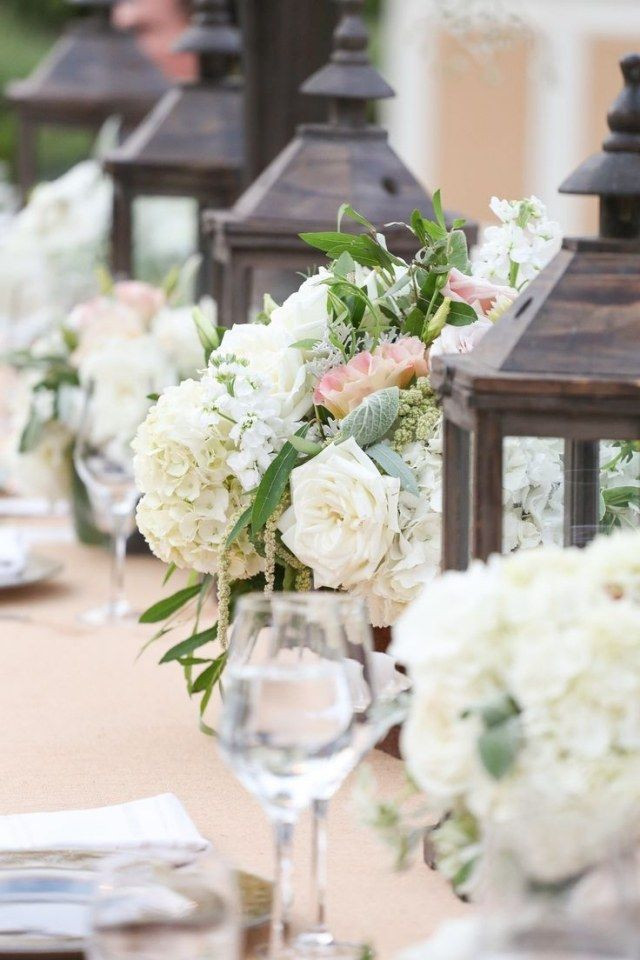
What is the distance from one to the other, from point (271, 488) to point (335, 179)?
2.34ft

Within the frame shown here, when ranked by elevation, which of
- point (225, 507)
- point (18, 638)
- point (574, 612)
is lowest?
point (18, 638)

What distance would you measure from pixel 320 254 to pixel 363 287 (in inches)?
24.0

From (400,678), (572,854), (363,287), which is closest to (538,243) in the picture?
(363,287)

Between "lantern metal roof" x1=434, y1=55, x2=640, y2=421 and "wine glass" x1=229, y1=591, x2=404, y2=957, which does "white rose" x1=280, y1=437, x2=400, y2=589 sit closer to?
"lantern metal roof" x1=434, y1=55, x2=640, y2=421

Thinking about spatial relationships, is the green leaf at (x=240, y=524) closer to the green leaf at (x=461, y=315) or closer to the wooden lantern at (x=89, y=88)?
the green leaf at (x=461, y=315)

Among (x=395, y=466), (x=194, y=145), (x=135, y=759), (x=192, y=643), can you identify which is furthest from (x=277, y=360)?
(x=194, y=145)

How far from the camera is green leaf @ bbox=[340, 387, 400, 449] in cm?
127

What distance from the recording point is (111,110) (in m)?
3.58

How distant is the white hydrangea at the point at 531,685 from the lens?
76cm

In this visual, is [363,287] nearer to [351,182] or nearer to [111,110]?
[351,182]

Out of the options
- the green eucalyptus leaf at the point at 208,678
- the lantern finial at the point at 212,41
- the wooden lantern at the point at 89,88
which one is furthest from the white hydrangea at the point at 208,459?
the wooden lantern at the point at 89,88

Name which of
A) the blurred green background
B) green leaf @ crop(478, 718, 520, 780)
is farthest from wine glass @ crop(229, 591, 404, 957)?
the blurred green background

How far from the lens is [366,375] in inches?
51.1

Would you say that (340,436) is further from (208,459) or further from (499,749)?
(499,749)
